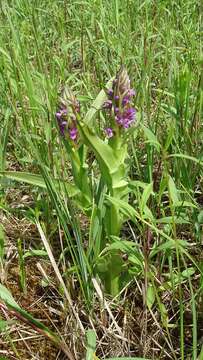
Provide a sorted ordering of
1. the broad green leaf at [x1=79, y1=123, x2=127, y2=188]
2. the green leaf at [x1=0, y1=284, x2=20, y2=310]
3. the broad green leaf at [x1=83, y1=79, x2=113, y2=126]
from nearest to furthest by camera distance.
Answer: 1. the green leaf at [x1=0, y1=284, x2=20, y2=310]
2. the broad green leaf at [x1=79, y1=123, x2=127, y2=188]
3. the broad green leaf at [x1=83, y1=79, x2=113, y2=126]

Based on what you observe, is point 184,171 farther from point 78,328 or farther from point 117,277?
point 78,328

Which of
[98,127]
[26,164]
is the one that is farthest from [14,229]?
[98,127]

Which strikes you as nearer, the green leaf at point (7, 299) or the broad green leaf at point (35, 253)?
the green leaf at point (7, 299)

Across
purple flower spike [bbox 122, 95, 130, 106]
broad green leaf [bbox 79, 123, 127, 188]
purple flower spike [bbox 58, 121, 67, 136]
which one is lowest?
broad green leaf [bbox 79, 123, 127, 188]

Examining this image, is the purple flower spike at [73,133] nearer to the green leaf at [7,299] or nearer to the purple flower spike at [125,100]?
the purple flower spike at [125,100]

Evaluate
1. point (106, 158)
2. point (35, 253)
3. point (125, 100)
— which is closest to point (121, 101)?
point (125, 100)

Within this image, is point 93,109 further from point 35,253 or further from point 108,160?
point 35,253

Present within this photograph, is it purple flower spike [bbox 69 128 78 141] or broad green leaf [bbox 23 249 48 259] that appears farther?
broad green leaf [bbox 23 249 48 259]

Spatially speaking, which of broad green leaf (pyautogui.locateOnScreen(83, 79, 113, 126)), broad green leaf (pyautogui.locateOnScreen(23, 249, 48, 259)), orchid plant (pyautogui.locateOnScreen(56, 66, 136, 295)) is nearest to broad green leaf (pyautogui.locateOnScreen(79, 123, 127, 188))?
orchid plant (pyautogui.locateOnScreen(56, 66, 136, 295))

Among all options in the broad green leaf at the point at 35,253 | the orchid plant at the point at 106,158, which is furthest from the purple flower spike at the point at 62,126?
the broad green leaf at the point at 35,253

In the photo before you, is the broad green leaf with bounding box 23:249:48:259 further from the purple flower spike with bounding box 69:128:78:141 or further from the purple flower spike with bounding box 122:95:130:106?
the purple flower spike with bounding box 122:95:130:106
